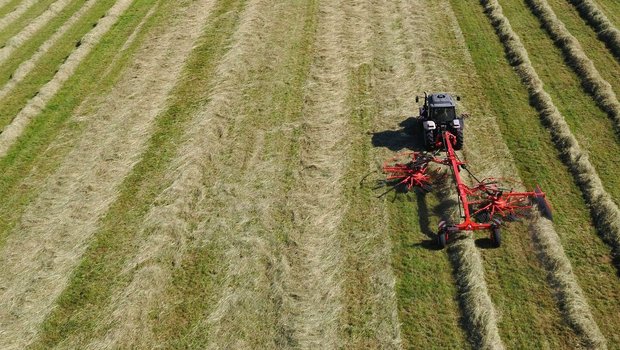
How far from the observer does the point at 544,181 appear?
1673 cm

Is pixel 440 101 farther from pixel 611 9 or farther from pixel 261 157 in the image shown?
→ pixel 611 9

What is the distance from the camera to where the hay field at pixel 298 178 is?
43.5 ft

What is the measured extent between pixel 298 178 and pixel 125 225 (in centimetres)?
534

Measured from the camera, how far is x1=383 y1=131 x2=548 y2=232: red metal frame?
1505 centimetres

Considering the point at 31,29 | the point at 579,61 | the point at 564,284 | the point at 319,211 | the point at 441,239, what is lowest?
the point at 564,284

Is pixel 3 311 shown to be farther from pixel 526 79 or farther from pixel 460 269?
pixel 526 79

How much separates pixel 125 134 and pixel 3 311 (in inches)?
314

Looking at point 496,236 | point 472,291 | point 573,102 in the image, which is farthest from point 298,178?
point 573,102

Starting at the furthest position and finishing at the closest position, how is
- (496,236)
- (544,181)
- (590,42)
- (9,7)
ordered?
(9,7) < (590,42) < (544,181) < (496,236)

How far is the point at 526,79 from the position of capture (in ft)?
70.4

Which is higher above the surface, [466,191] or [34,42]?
[34,42]

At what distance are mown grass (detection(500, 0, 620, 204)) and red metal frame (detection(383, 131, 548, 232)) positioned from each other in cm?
281

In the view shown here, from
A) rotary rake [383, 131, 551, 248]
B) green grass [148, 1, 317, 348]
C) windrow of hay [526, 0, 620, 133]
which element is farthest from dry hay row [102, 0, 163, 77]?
windrow of hay [526, 0, 620, 133]

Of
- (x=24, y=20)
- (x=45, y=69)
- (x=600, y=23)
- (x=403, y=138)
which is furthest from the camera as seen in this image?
(x=24, y=20)
